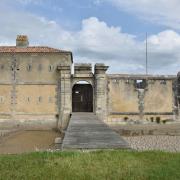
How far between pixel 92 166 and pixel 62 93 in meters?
18.7

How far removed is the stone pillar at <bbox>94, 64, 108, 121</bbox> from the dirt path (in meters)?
3.55

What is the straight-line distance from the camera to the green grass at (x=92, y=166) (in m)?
5.94

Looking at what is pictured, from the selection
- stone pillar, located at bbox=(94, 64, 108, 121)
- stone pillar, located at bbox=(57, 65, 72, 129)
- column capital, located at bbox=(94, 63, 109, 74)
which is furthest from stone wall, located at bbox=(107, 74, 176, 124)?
stone pillar, located at bbox=(57, 65, 72, 129)

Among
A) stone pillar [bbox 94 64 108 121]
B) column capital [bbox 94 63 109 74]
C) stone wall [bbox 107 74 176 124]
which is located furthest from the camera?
stone wall [bbox 107 74 176 124]

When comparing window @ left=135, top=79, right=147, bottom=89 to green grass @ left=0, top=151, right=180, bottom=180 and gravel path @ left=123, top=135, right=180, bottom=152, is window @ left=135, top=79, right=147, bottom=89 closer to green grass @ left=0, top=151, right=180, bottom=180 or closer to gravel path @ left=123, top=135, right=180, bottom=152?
gravel path @ left=123, top=135, right=180, bottom=152

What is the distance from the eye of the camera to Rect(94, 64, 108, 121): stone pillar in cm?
2475

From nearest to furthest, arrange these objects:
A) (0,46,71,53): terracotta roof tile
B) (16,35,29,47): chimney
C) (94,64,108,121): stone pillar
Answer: (94,64,108,121): stone pillar < (0,46,71,53): terracotta roof tile < (16,35,29,47): chimney

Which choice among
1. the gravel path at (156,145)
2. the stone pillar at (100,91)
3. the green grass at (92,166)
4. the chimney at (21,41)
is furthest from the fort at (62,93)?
the green grass at (92,166)

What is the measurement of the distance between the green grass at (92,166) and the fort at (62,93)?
1723 cm

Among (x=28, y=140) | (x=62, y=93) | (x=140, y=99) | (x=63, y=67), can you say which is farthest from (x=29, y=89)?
(x=140, y=99)

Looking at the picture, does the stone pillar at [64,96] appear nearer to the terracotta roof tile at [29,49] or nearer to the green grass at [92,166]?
the terracotta roof tile at [29,49]

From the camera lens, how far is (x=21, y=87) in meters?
25.7

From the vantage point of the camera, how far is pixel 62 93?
989 inches

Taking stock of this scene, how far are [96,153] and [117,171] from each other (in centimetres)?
144
